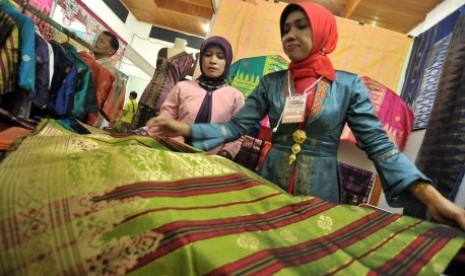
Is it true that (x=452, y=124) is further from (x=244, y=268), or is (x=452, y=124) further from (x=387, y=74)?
(x=244, y=268)

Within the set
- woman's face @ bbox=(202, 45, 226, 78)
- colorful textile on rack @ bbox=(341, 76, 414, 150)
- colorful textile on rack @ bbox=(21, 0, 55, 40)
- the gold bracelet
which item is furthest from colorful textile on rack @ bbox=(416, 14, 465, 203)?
colorful textile on rack @ bbox=(21, 0, 55, 40)

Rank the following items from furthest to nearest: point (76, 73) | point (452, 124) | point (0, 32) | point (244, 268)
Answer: point (76, 73), point (0, 32), point (452, 124), point (244, 268)

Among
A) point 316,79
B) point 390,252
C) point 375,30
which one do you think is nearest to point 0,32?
point 316,79

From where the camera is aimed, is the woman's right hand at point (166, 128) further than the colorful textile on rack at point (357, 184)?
No

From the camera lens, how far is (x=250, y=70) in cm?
249

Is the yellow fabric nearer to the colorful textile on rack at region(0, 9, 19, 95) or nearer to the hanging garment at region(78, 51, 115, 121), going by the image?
the hanging garment at region(78, 51, 115, 121)

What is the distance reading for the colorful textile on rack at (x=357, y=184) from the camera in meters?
2.34

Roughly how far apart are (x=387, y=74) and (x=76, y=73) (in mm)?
2352

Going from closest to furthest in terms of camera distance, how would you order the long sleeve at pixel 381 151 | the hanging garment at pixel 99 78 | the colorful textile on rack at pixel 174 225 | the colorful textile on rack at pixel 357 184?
1. the colorful textile on rack at pixel 174 225
2. the long sleeve at pixel 381 151
3. the colorful textile on rack at pixel 357 184
4. the hanging garment at pixel 99 78

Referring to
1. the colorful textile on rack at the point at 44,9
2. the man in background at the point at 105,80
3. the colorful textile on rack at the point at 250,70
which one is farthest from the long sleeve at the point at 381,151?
the colorful textile on rack at the point at 44,9

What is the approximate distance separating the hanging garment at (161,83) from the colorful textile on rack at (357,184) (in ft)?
4.44

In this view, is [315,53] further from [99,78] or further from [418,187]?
[99,78]

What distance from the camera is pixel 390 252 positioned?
625 millimetres

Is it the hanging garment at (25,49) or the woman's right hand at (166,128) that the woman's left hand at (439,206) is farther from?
the hanging garment at (25,49)
